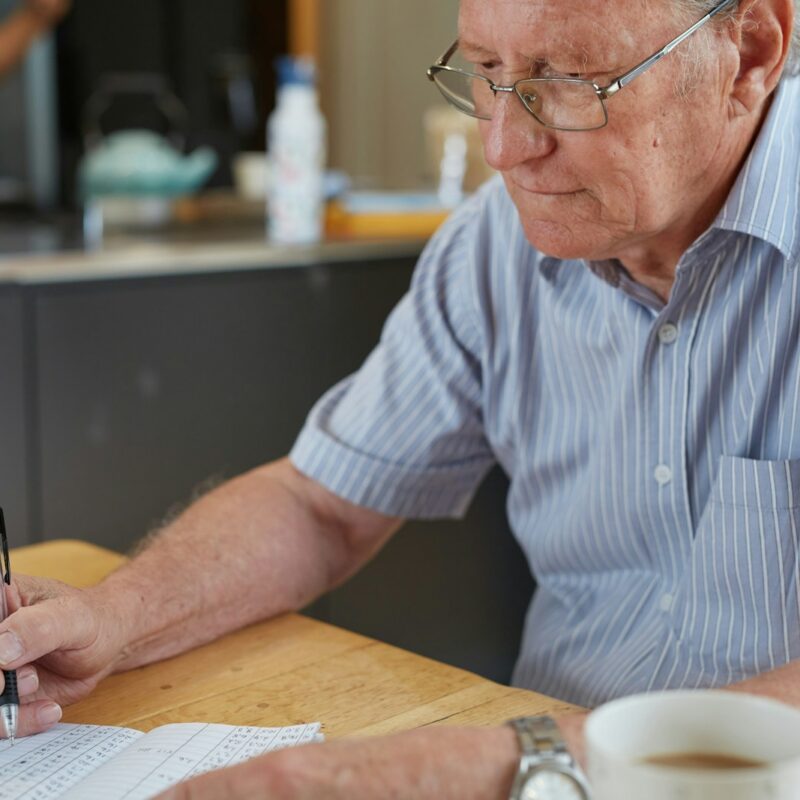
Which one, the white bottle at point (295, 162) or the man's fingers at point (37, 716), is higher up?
the white bottle at point (295, 162)

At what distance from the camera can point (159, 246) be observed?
2248mm

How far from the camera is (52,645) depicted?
3.17ft

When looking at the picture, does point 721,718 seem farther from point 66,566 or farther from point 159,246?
point 159,246

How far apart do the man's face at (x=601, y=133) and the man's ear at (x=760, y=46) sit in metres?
0.03

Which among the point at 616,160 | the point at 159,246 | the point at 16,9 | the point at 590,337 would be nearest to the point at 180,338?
the point at 159,246

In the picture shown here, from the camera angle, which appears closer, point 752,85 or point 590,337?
point 752,85

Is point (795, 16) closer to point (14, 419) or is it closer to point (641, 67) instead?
point (641, 67)

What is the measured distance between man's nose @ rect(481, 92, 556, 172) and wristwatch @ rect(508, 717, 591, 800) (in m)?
0.50

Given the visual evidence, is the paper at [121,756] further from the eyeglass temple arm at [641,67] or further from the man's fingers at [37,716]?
the eyeglass temple arm at [641,67]

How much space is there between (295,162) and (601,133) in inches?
51.7

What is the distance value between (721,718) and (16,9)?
3252 millimetres

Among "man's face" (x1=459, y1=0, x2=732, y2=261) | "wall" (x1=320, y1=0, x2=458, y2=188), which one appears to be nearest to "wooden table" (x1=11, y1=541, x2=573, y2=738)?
"man's face" (x1=459, y1=0, x2=732, y2=261)

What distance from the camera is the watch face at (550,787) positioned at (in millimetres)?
696

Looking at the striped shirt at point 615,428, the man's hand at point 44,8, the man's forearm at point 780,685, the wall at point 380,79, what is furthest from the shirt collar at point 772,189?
the wall at point 380,79
